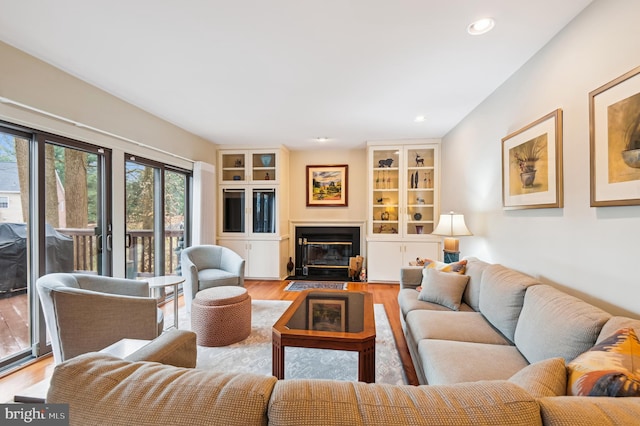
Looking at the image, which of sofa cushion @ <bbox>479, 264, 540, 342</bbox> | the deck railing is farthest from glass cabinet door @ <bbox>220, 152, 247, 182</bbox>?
sofa cushion @ <bbox>479, 264, 540, 342</bbox>

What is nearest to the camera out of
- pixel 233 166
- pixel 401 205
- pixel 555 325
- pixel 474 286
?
pixel 555 325

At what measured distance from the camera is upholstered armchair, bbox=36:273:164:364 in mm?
1778

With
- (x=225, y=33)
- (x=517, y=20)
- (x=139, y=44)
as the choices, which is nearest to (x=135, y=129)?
(x=139, y=44)

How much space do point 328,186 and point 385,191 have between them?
3.71ft

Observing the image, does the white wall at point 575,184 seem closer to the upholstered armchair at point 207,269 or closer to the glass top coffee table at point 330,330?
the glass top coffee table at point 330,330

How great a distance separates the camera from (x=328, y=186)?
5430 millimetres

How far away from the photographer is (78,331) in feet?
5.94

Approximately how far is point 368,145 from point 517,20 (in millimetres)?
3061

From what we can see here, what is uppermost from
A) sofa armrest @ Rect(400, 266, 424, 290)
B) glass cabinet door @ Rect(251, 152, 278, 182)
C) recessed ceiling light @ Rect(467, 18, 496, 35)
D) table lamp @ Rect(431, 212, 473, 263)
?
recessed ceiling light @ Rect(467, 18, 496, 35)

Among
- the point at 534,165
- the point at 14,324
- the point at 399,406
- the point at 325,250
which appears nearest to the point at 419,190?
the point at 325,250

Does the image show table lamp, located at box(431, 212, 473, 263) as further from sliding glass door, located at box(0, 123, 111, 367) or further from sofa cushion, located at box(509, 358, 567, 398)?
sliding glass door, located at box(0, 123, 111, 367)

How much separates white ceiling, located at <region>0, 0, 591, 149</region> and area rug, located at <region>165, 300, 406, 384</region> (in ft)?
8.12

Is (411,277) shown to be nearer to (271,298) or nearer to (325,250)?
(271,298)

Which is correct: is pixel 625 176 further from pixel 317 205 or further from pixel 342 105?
pixel 317 205
